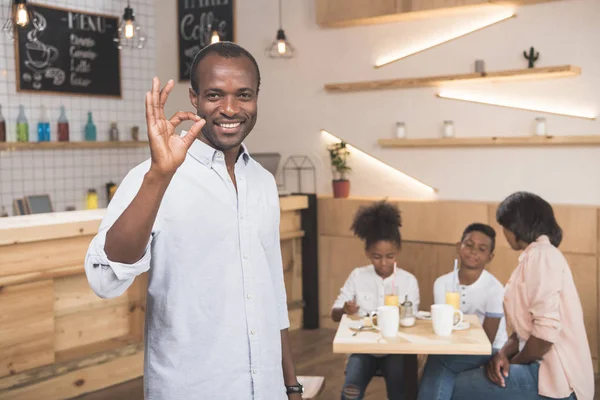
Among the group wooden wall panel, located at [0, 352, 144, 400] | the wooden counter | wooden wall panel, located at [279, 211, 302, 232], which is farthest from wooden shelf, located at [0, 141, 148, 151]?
wooden wall panel, located at [0, 352, 144, 400]

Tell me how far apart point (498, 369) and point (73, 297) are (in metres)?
2.38

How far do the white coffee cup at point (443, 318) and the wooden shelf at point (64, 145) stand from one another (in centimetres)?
382

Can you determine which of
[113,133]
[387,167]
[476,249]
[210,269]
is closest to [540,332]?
[476,249]

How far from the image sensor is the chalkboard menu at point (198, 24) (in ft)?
21.0

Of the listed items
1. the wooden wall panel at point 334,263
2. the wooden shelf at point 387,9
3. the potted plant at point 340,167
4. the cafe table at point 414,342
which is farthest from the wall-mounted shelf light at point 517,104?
the cafe table at point 414,342

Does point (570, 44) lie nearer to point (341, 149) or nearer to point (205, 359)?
point (341, 149)

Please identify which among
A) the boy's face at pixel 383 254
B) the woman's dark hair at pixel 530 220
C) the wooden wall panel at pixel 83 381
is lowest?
the wooden wall panel at pixel 83 381

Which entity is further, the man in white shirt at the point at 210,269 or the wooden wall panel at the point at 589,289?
the wooden wall panel at the point at 589,289

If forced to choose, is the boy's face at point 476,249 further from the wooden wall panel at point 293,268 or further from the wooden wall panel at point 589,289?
the wooden wall panel at point 293,268

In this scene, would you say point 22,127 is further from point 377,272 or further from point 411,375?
point 411,375

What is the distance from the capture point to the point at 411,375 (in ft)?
10.7

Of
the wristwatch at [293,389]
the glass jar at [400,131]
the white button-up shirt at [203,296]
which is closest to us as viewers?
the white button-up shirt at [203,296]

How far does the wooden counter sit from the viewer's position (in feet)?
12.4

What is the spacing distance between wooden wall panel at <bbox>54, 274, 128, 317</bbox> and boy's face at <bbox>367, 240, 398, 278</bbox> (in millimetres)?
1584
